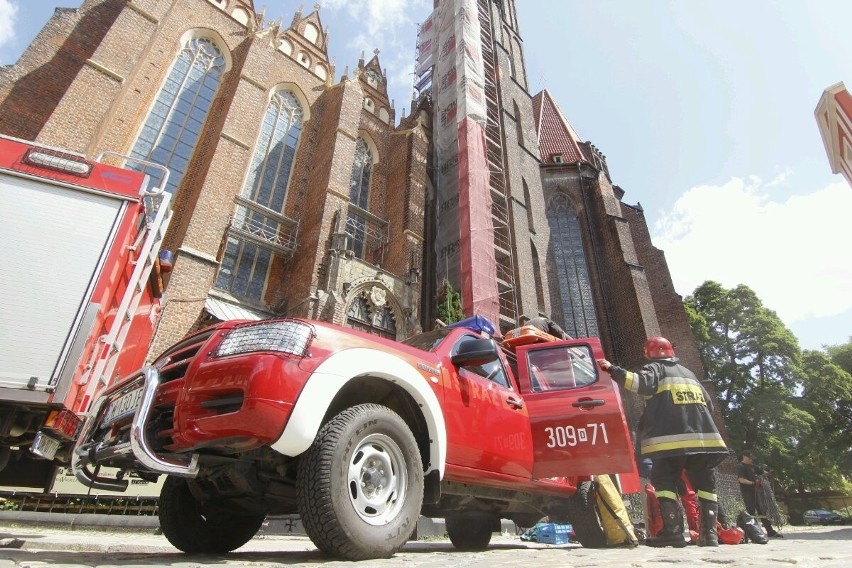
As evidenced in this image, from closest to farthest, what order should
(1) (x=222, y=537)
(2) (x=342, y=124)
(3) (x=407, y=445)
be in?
(3) (x=407, y=445)
(1) (x=222, y=537)
(2) (x=342, y=124)

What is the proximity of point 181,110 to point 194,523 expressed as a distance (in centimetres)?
1542

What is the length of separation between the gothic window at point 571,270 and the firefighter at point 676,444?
1632 centimetres

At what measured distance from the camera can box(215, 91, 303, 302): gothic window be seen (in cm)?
1420

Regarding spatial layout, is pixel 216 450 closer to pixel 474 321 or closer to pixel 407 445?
pixel 407 445

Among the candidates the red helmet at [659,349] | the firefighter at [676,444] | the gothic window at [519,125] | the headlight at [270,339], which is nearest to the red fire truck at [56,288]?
the headlight at [270,339]

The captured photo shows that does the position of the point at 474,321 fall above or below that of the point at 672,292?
below

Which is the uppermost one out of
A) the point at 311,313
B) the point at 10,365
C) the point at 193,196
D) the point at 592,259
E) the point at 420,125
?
the point at 420,125

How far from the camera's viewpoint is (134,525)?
22.5 ft

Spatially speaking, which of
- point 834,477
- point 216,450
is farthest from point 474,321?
point 834,477

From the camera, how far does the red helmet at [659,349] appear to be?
482cm

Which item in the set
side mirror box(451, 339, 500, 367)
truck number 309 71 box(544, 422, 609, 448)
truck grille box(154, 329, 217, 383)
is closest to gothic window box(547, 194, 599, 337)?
truck number 309 71 box(544, 422, 609, 448)

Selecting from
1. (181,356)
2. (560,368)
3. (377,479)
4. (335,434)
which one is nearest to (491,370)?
(560,368)

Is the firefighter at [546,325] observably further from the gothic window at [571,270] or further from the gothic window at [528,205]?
the gothic window at [528,205]

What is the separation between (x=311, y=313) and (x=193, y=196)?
15.5 ft
